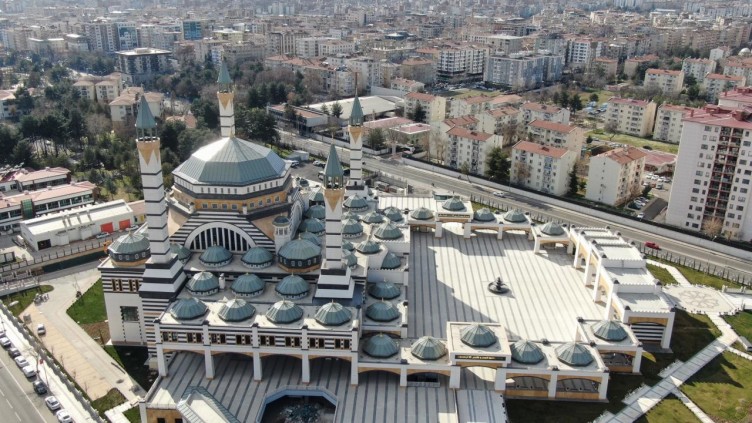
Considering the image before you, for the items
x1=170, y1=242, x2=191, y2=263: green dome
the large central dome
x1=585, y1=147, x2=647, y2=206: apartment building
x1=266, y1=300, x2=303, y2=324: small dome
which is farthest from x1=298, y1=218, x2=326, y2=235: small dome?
x1=585, y1=147, x2=647, y2=206: apartment building

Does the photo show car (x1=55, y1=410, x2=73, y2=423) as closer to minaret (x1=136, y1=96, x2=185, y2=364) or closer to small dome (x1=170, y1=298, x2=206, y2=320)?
minaret (x1=136, y1=96, x2=185, y2=364)

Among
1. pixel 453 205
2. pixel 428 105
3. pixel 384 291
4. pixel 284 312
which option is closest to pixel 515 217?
pixel 453 205

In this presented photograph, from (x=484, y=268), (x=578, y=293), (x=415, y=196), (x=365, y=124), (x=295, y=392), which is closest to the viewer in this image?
(x=295, y=392)

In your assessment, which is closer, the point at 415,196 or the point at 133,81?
the point at 415,196

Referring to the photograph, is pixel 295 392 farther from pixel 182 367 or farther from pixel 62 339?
pixel 62 339

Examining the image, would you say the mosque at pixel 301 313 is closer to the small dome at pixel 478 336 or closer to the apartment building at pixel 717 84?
the small dome at pixel 478 336

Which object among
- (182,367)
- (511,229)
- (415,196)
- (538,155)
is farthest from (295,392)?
(538,155)

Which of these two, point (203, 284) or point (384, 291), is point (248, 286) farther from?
point (384, 291)

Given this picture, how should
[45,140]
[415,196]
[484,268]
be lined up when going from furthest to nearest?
[45,140] → [415,196] → [484,268]
